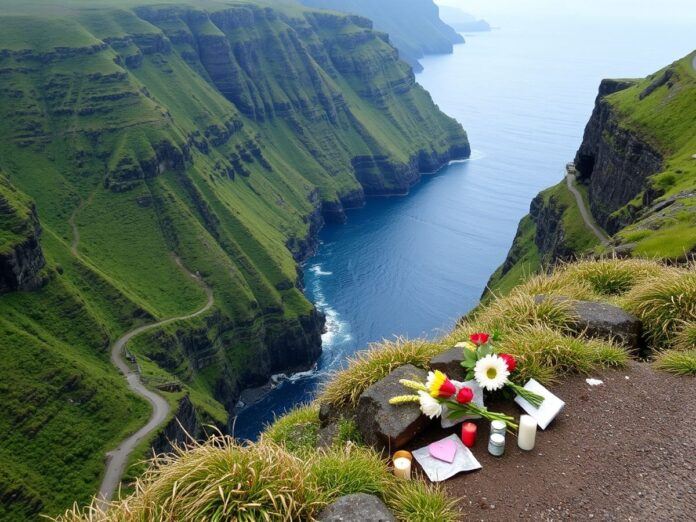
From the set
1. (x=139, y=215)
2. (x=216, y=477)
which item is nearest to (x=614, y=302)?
(x=216, y=477)

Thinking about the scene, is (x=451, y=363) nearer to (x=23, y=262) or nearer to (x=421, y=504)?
(x=421, y=504)

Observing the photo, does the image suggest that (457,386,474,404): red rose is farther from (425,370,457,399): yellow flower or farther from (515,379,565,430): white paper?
(515,379,565,430): white paper

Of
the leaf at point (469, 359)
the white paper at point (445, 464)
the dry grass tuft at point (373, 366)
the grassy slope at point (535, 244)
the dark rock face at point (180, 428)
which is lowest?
the dark rock face at point (180, 428)

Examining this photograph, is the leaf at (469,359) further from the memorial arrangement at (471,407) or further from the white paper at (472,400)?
the white paper at (472,400)

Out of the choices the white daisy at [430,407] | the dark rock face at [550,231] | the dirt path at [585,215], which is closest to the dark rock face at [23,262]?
the dark rock face at [550,231]

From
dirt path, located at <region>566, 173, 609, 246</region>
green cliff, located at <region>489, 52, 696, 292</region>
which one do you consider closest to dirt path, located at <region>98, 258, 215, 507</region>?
green cliff, located at <region>489, 52, 696, 292</region>

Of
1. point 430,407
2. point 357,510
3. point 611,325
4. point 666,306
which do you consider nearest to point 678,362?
point 611,325

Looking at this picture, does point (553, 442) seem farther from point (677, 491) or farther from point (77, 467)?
point (77, 467)
